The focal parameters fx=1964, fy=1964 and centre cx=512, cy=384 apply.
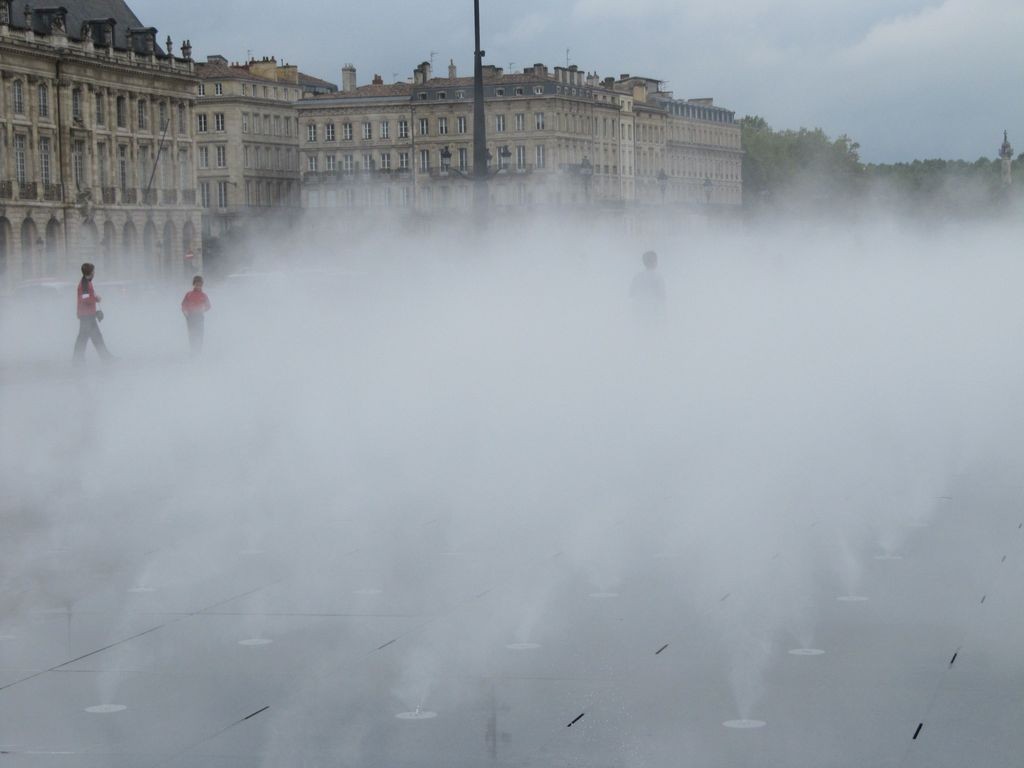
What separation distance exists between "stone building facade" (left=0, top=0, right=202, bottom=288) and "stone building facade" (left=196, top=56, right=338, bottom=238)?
36.5 m

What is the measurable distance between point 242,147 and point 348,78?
16900mm

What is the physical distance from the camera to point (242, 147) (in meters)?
136

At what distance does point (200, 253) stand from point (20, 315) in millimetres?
55535

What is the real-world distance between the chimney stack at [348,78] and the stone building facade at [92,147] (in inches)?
2043

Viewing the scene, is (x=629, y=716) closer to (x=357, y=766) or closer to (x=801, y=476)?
(x=357, y=766)

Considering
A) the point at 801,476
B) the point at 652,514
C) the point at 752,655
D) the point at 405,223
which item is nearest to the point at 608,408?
the point at 801,476

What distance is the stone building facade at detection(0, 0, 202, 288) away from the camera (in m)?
78.0

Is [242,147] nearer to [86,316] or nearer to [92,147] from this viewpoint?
[92,147]

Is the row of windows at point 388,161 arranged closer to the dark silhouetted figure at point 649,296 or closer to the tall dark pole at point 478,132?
Answer: the tall dark pole at point 478,132

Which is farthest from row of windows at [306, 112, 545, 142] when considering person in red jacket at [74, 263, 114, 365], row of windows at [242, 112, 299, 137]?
person in red jacket at [74, 263, 114, 365]

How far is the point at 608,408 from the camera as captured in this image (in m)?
18.8

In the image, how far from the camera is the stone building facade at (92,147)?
78000 mm

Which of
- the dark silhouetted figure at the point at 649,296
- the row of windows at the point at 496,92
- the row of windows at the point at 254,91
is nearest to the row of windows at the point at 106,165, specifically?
the row of windows at the point at 254,91

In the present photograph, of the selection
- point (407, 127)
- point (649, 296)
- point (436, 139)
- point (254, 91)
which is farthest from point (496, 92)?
point (649, 296)
